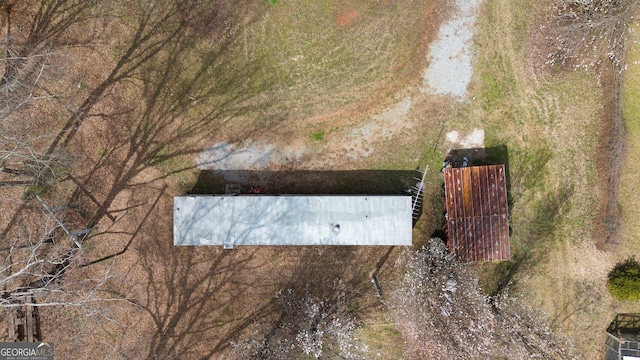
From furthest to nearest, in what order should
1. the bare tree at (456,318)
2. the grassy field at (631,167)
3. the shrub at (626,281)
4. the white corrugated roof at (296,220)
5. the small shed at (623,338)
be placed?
the grassy field at (631,167) < the shrub at (626,281) < the small shed at (623,338) < the white corrugated roof at (296,220) < the bare tree at (456,318)

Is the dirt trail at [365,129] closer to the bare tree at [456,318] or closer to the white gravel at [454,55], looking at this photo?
the white gravel at [454,55]

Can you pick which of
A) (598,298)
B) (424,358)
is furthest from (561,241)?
(424,358)

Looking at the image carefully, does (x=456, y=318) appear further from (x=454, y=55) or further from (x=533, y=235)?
(x=454, y=55)

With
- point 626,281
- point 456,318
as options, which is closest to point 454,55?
point 456,318

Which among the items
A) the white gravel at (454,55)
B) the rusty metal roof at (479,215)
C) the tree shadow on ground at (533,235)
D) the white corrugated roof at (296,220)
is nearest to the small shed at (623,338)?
the tree shadow on ground at (533,235)

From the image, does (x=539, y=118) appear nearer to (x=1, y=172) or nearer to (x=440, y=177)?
(x=440, y=177)

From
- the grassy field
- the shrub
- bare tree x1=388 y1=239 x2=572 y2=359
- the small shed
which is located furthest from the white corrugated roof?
the small shed
